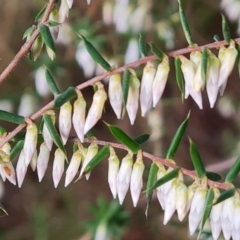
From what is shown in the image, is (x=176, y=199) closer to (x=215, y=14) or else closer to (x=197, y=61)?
(x=197, y=61)

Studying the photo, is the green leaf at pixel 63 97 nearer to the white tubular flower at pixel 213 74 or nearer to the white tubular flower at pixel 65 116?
the white tubular flower at pixel 65 116

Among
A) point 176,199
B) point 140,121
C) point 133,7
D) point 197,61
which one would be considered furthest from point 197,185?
point 140,121

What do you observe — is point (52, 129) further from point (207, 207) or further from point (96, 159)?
point (207, 207)

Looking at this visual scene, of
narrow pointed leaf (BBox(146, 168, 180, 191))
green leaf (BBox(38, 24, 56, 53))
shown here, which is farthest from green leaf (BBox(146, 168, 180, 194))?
green leaf (BBox(38, 24, 56, 53))

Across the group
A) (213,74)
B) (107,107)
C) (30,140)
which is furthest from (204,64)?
(107,107)

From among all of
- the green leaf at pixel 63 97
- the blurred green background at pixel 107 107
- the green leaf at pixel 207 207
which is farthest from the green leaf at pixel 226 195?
the blurred green background at pixel 107 107

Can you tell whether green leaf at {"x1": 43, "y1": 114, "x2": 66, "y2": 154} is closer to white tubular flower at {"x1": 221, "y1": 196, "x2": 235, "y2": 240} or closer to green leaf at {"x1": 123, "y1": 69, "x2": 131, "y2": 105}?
green leaf at {"x1": 123, "y1": 69, "x2": 131, "y2": 105}
